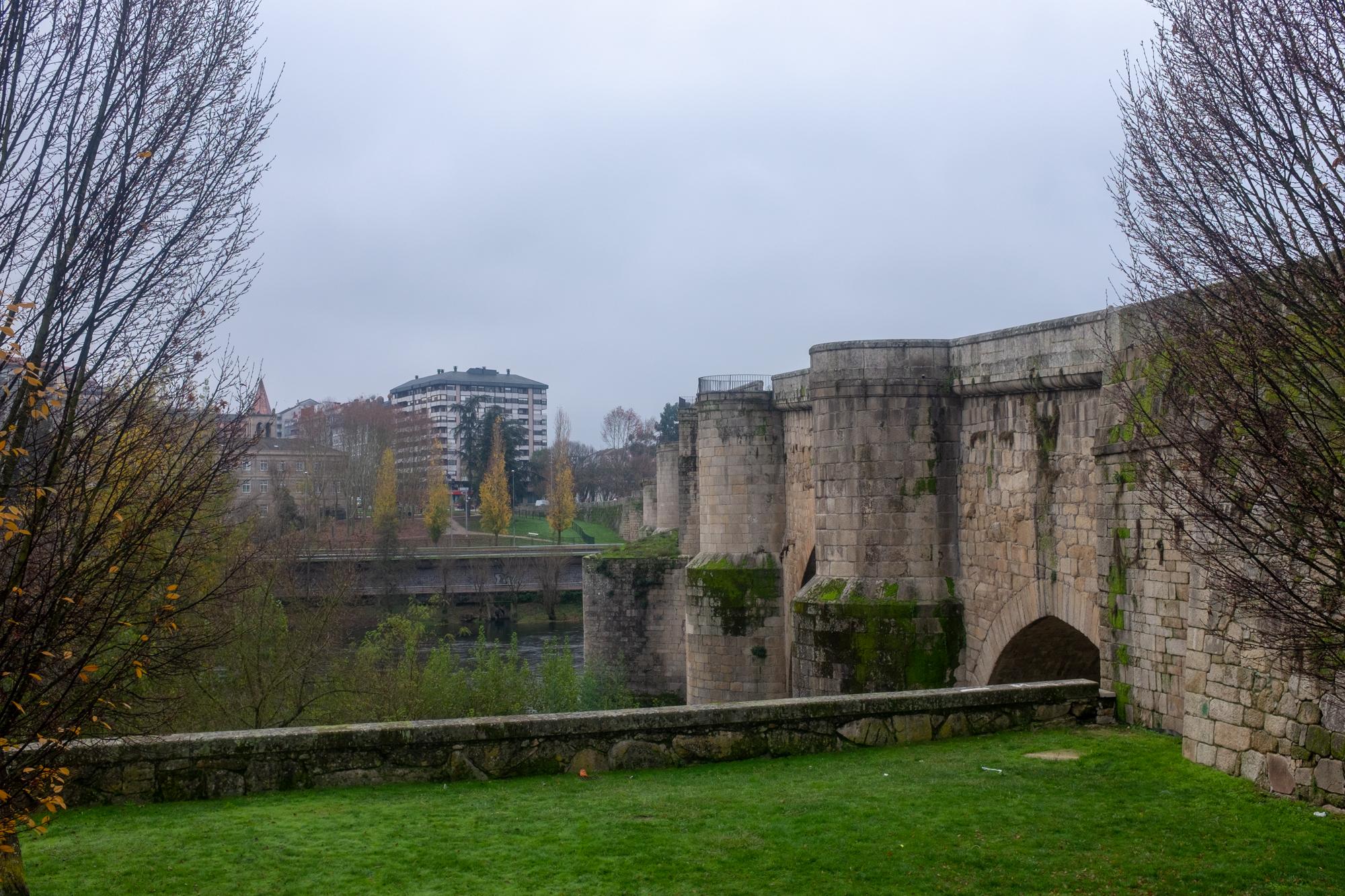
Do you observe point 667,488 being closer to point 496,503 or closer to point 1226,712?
point 1226,712

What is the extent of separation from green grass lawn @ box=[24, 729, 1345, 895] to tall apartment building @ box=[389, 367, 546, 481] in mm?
122054

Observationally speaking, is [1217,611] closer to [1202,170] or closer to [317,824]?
[1202,170]

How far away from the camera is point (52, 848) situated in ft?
22.4

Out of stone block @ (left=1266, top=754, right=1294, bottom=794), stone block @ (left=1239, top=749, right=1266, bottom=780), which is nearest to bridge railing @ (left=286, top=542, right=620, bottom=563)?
stone block @ (left=1239, top=749, right=1266, bottom=780)

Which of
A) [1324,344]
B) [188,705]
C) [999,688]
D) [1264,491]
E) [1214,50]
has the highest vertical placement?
[1214,50]

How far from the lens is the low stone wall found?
8.12 metres

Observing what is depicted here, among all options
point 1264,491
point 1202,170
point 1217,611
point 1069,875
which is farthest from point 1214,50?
point 1069,875

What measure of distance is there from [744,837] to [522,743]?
2.43m

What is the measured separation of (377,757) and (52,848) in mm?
2221

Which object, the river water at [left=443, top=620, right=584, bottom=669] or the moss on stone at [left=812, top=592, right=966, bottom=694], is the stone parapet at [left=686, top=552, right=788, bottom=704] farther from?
the river water at [left=443, top=620, right=584, bottom=669]

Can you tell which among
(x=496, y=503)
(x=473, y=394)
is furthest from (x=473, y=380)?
(x=496, y=503)

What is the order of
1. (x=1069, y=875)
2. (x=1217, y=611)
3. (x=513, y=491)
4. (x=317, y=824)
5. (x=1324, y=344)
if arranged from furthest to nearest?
(x=513, y=491)
(x=1217, y=611)
(x=317, y=824)
(x=1069, y=875)
(x=1324, y=344)

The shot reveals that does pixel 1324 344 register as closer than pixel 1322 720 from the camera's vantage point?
Yes

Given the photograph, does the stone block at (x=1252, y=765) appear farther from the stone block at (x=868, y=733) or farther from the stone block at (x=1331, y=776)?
the stone block at (x=868, y=733)
